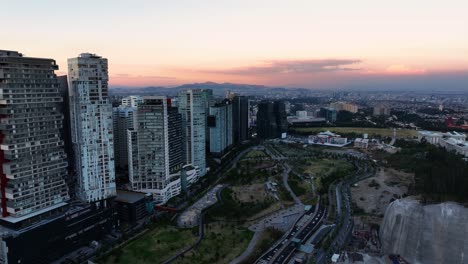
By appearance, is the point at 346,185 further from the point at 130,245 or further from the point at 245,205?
the point at 130,245

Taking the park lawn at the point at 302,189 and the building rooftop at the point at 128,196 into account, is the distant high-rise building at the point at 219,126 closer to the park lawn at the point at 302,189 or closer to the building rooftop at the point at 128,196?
the park lawn at the point at 302,189

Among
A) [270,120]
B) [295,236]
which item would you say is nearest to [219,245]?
[295,236]

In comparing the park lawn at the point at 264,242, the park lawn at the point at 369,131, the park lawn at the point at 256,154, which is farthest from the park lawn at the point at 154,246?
the park lawn at the point at 369,131

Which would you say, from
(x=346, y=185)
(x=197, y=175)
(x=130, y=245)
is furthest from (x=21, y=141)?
(x=346, y=185)

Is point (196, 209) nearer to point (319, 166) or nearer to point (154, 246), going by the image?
point (154, 246)

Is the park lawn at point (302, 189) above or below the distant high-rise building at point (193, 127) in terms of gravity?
below

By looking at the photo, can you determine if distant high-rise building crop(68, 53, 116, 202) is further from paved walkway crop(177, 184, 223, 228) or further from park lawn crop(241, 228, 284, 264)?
park lawn crop(241, 228, 284, 264)
